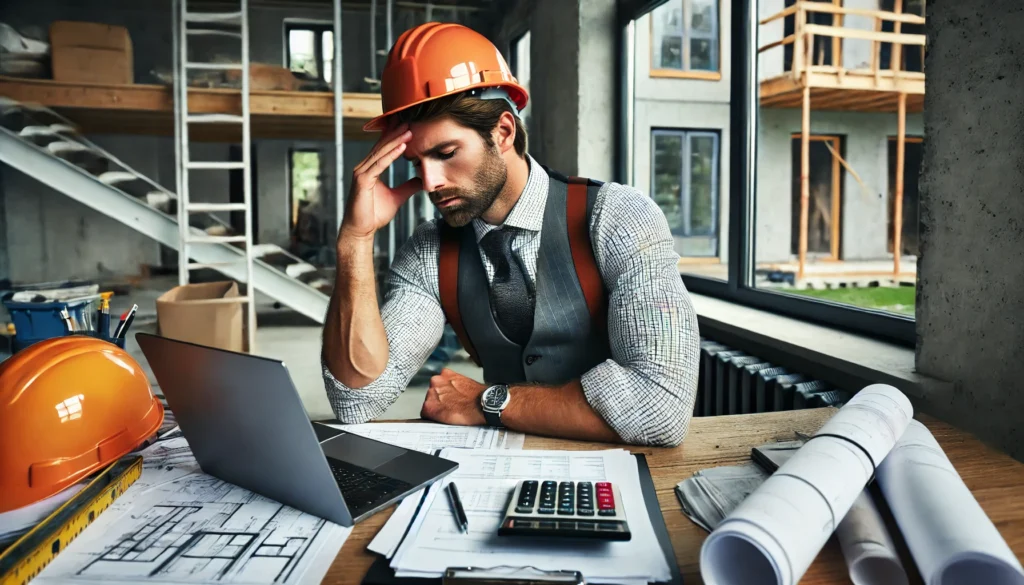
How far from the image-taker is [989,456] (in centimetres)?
101

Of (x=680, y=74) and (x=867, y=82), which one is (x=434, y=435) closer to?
(x=867, y=82)

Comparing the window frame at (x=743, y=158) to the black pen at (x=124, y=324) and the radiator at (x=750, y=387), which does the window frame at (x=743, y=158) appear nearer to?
the radiator at (x=750, y=387)

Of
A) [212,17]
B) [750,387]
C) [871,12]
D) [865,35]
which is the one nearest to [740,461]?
[750,387]

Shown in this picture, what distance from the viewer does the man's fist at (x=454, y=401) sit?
124 centimetres

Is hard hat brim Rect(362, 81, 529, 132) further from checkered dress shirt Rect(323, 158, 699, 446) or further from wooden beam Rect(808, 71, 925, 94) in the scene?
wooden beam Rect(808, 71, 925, 94)

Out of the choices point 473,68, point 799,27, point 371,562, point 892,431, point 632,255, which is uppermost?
point 799,27

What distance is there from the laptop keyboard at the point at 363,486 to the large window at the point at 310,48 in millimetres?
9453

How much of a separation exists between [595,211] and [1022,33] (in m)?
0.86

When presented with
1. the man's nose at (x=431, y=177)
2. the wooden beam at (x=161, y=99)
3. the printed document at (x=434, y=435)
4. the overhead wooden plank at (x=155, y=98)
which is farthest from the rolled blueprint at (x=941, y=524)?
the overhead wooden plank at (x=155, y=98)

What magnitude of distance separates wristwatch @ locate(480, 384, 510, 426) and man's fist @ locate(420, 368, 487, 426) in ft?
0.05

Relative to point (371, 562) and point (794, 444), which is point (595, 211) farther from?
point (371, 562)

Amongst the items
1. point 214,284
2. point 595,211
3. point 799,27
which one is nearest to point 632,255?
point 595,211

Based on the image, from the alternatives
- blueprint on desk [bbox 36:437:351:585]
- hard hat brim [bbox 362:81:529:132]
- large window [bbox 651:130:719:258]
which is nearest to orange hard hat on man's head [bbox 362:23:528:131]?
hard hat brim [bbox 362:81:529:132]

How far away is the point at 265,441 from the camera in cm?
80
